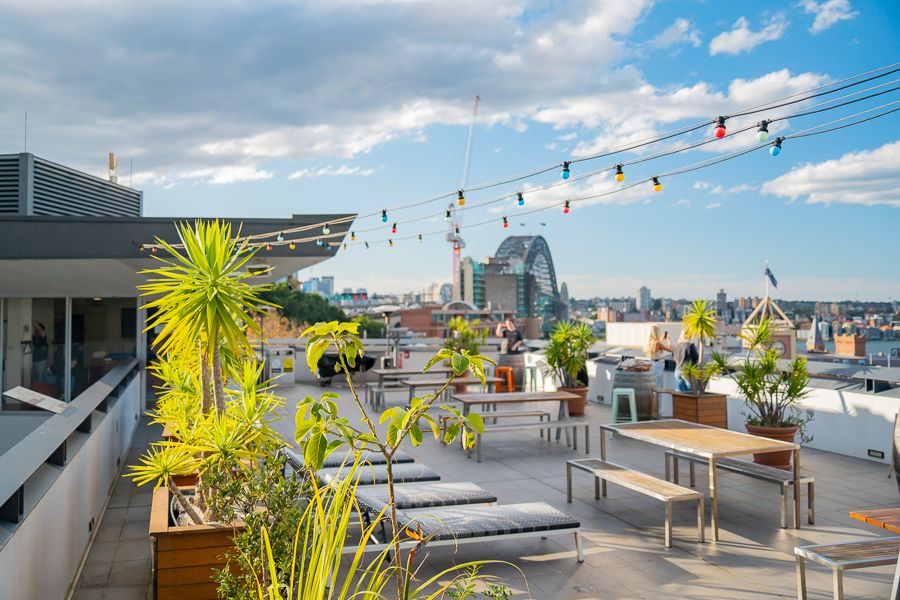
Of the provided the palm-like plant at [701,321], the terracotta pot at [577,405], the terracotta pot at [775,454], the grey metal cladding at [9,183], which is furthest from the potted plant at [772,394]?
the grey metal cladding at [9,183]

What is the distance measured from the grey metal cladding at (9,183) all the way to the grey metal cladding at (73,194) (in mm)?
454

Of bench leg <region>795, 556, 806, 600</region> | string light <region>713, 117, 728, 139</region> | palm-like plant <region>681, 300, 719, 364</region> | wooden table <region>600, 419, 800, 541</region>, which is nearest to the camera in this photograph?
bench leg <region>795, 556, 806, 600</region>

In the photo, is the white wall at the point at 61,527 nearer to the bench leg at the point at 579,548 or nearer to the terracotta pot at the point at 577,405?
the bench leg at the point at 579,548

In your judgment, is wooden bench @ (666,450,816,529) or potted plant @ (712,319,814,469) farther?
potted plant @ (712,319,814,469)

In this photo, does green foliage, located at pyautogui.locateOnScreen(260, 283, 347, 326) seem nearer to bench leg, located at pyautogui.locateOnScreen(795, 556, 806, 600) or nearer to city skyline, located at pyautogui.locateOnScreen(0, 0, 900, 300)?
city skyline, located at pyautogui.locateOnScreen(0, 0, 900, 300)

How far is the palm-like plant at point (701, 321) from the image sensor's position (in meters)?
9.70

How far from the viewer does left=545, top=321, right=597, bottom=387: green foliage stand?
11.0 metres

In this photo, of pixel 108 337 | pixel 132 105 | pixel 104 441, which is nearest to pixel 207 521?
pixel 104 441

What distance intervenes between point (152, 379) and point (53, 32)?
9831 millimetres

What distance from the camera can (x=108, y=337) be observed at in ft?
40.3

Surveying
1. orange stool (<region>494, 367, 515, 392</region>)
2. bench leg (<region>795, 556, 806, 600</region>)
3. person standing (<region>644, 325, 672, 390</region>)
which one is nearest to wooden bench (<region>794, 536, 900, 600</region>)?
bench leg (<region>795, 556, 806, 600</region>)

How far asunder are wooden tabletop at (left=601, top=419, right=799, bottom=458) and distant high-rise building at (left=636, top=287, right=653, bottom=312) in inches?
4552

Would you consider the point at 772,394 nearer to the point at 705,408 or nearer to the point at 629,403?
the point at 705,408

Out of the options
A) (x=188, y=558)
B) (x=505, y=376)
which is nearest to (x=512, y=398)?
(x=505, y=376)
